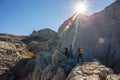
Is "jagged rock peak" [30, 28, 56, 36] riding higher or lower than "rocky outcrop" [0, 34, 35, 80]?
higher

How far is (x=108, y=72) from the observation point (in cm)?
Result: 3144

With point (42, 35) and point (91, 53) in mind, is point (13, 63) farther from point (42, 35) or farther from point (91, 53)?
point (91, 53)

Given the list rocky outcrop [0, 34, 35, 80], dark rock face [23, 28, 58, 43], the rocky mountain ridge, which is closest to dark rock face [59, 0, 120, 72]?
the rocky mountain ridge

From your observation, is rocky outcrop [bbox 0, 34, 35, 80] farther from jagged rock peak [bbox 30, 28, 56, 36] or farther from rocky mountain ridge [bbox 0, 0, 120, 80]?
jagged rock peak [bbox 30, 28, 56, 36]

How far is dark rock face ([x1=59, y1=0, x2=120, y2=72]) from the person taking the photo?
47.3 metres

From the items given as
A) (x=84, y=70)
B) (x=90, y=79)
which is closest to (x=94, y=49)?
(x=84, y=70)

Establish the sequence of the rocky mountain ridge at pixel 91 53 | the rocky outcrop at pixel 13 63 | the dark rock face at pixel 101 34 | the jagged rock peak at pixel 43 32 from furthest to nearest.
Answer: the jagged rock peak at pixel 43 32, the rocky outcrop at pixel 13 63, the dark rock face at pixel 101 34, the rocky mountain ridge at pixel 91 53

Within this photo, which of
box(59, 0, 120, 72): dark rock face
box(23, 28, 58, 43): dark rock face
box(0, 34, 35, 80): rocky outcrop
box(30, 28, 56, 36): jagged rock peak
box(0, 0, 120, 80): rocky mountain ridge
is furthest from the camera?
box(30, 28, 56, 36): jagged rock peak

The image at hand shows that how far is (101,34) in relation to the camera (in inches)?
2052

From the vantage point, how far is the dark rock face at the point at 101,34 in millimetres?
47312

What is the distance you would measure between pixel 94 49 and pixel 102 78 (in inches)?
811

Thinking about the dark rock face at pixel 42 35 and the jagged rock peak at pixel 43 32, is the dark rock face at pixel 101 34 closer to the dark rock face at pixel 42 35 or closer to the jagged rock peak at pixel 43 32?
the dark rock face at pixel 42 35

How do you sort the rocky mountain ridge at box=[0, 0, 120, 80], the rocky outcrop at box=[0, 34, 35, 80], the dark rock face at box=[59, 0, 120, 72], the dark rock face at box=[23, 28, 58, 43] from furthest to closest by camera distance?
the dark rock face at box=[23, 28, 58, 43], the rocky outcrop at box=[0, 34, 35, 80], the dark rock face at box=[59, 0, 120, 72], the rocky mountain ridge at box=[0, 0, 120, 80]

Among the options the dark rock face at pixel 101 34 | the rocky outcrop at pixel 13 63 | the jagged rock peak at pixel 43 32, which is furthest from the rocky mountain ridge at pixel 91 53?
the jagged rock peak at pixel 43 32
